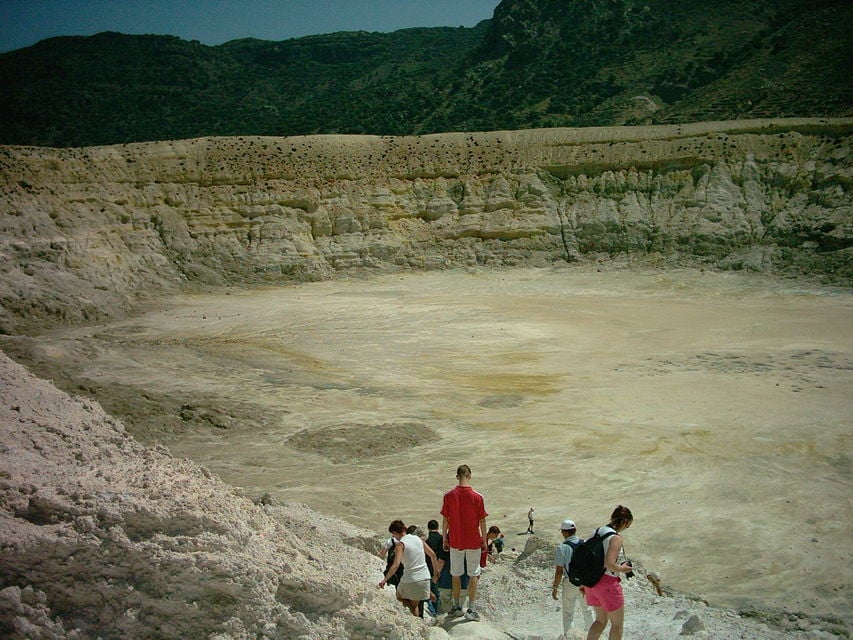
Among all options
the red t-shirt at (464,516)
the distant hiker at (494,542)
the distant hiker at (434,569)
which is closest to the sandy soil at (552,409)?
the distant hiker at (494,542)

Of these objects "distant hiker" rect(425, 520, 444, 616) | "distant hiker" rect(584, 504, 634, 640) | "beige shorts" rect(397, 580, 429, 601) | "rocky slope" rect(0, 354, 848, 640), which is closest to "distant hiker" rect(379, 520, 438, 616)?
"beige shorts" rect(397, 580, 429, 601)

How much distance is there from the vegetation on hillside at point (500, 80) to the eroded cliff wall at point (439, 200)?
17541mm

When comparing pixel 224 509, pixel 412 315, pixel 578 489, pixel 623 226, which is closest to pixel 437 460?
pixel 578 489

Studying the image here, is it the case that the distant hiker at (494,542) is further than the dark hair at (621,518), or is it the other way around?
the distant hiker at (494,542)

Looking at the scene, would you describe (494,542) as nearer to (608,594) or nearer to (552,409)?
(608,594)

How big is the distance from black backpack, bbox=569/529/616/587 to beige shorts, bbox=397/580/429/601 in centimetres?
110

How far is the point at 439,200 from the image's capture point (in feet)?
129

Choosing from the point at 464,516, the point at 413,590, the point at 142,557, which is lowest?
the point at 413,590

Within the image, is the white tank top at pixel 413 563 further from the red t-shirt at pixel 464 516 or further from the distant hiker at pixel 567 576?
the distant hiker at pixel 567 576

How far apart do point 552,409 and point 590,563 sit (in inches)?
432

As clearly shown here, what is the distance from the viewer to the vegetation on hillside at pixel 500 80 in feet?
205

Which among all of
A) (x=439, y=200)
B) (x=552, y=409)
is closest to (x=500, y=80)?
(x=439, y=200)

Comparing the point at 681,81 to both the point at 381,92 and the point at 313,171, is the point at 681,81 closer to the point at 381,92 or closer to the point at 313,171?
the point at 381,92

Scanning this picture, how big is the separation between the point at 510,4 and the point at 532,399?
8860cm
